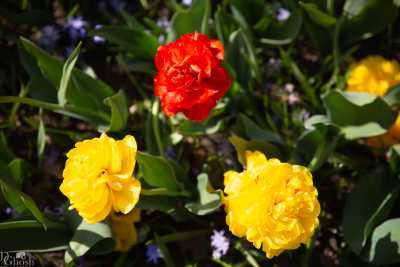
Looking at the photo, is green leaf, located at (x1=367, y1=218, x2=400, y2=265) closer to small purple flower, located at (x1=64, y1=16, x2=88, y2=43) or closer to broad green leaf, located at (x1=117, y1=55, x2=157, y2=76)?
broad green leaf, located at (x1=117, y1=55, x2=157, y2=76)

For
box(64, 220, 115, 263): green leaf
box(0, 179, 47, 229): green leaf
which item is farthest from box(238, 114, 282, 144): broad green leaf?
box(0, 179, 47, 229): green leaf

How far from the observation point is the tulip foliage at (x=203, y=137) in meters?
1.10

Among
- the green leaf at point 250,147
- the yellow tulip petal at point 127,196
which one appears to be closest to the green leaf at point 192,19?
the green leaf at point 250,147

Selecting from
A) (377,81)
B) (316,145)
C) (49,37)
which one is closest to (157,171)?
(316,145)

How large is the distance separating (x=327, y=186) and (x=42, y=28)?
1109mm

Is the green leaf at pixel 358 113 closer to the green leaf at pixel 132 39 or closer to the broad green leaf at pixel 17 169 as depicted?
the green leaf at pixel 132 39

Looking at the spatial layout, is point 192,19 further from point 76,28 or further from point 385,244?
point 385,244

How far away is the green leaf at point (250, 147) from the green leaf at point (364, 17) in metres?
0.45

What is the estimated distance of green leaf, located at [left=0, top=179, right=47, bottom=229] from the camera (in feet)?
3.79

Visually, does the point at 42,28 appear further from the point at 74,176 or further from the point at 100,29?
the point at 74,176

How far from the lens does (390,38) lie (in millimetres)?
1766

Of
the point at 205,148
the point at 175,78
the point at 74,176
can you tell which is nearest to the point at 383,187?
the point at 205,148

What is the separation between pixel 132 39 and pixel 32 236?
2.02 feet
